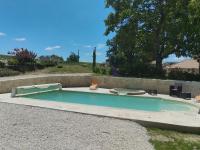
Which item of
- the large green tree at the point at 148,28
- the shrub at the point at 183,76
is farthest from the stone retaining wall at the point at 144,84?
the large green tree at the point at 148,28

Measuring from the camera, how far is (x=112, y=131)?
9305 mm

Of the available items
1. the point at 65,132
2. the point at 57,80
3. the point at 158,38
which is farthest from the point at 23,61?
the point at 65,132

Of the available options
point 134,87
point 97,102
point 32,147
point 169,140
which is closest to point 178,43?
point 134,87

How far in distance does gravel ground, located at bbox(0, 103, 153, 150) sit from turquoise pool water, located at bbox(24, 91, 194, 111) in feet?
18.9

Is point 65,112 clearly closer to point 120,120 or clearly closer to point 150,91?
point 120,120

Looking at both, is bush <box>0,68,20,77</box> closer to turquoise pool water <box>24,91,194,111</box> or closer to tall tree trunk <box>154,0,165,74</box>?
turquoise pool water <box>24,91,194,111</box>

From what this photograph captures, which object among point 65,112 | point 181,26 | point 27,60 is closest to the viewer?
point 65,112

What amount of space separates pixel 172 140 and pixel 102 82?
14.7m

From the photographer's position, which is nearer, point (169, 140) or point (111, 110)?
point (169, 140)

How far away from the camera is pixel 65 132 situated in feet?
29.4

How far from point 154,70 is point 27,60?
40.5 ft

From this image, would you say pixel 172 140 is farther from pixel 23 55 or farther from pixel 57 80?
pixel 23 55

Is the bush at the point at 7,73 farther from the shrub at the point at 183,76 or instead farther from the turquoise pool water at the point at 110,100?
the shrub at the point at 183,76

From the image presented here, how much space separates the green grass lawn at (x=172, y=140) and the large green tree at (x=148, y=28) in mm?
17560
